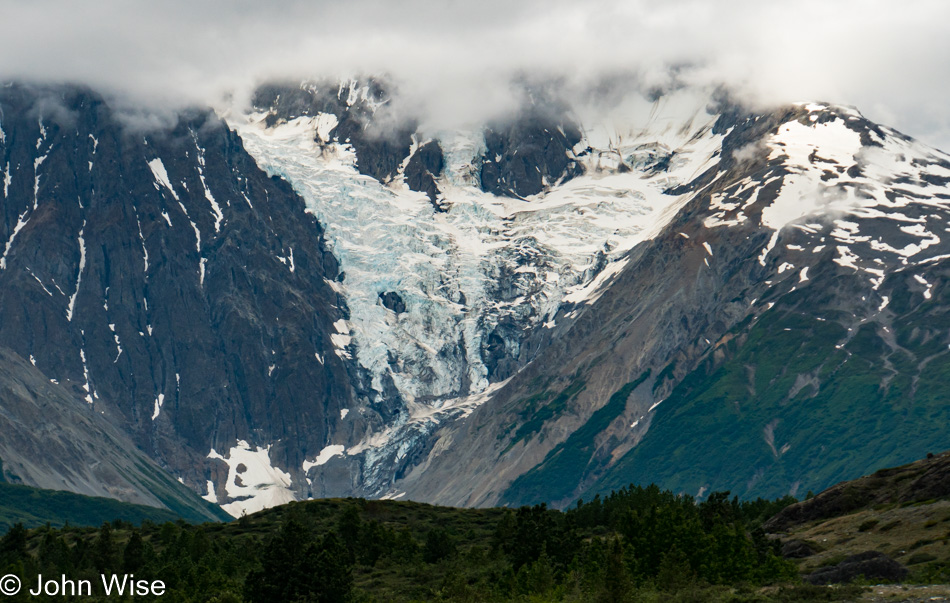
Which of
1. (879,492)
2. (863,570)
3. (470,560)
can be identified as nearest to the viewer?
(863,570)

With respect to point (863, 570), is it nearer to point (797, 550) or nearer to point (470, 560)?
point (797, 550)

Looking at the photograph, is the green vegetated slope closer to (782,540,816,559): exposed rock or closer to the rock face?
(782,540,816,559): exposed rock

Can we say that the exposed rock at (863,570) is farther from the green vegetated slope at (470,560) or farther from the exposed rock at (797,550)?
the exposed rock at (797,550)

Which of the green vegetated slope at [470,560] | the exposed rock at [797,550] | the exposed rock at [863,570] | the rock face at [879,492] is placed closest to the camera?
the exposed rock at [863,570]

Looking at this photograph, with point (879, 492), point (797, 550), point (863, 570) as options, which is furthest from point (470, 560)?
point (863, 570)

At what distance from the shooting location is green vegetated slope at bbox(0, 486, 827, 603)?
112 meters

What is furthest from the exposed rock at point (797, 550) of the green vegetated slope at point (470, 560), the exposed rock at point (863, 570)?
the exposed rock at point (863, 570)

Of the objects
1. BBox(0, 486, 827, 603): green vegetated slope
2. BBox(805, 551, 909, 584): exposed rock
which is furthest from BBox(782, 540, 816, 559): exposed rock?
BBox(805, 551, 909, 584): exposed rock

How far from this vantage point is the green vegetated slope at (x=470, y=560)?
112500 mm

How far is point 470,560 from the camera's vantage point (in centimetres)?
15850

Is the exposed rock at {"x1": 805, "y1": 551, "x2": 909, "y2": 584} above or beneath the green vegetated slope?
beneath

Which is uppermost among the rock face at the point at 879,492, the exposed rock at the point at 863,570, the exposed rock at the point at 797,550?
the rock face at the point at 879,492

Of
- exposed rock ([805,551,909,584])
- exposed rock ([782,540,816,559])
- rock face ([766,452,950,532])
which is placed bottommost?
exposed rock ([805,551,909,584])

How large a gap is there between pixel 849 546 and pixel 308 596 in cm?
5295
